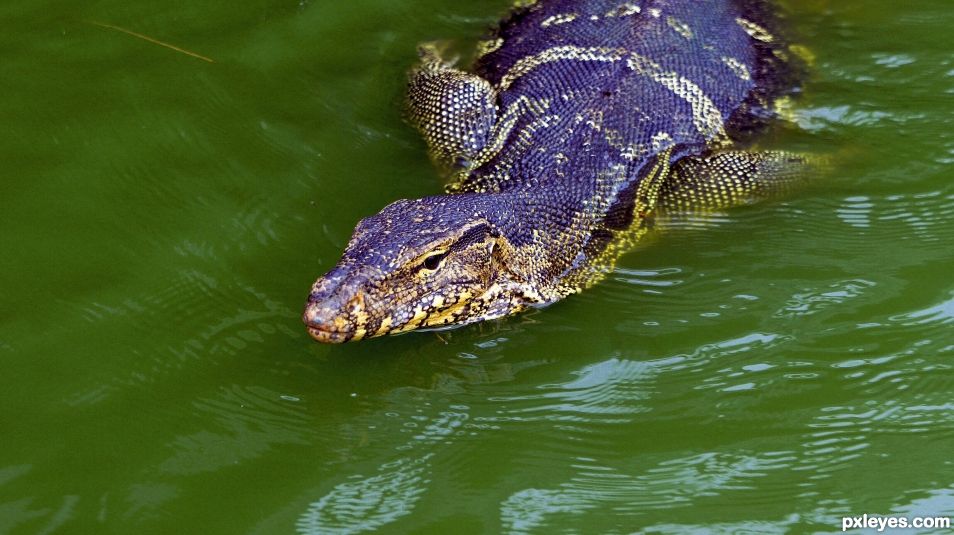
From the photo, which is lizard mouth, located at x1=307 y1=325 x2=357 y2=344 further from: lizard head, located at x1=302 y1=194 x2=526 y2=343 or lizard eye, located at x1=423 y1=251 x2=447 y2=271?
lizard eye, located at x1=423 y1=251 x2=447 y2=271

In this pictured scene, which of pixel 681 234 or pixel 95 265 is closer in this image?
pixel 95 265

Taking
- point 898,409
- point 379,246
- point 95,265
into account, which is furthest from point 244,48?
point 898,409

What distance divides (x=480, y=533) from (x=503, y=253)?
1.62 meters

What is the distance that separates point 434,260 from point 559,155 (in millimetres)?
1196

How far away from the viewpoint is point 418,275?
4855mm

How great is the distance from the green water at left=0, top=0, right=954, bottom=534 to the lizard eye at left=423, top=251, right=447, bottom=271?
40 cm

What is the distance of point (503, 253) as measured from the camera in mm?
5168

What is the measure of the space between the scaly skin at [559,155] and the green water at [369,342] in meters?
0.20

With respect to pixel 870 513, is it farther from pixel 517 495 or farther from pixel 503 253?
pixel 503 253

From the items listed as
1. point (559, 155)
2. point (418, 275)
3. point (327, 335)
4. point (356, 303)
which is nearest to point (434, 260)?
point (418, 275)

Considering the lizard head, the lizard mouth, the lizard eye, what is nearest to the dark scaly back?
the lizard head

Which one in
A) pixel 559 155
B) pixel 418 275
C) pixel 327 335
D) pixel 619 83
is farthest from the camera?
pixel 619 83

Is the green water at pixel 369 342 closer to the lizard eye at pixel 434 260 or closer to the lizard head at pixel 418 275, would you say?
the lizard head at pixel 418 275

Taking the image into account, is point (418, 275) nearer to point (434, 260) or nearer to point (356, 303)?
point (434, 260)
